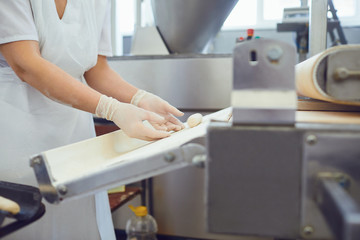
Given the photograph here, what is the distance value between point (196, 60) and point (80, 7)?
642 mm

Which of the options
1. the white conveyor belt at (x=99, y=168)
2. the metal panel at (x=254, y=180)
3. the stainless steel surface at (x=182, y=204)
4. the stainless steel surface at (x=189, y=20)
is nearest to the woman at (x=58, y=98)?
the white conveyor belt at (x=99, y=168)

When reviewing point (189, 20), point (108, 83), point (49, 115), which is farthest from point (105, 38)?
Result: point (189, 20)

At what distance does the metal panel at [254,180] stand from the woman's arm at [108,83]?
801mm

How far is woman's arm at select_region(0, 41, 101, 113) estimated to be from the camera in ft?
2.65

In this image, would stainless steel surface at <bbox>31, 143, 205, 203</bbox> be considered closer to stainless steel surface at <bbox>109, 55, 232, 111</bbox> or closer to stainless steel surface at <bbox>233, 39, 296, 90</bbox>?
stainless steel surface at <bbox>233, 39, 296, 90</bbox>

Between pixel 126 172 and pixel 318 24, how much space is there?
123 cm

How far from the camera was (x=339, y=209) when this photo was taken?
26cm

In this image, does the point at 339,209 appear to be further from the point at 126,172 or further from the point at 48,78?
the point at 48,78

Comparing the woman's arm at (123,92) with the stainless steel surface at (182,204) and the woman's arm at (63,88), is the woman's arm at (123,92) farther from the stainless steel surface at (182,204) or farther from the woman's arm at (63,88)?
the stainless steel surface at (182,204)

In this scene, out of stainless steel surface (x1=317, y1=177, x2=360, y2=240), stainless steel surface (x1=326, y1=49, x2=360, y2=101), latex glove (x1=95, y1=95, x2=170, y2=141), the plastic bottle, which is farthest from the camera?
the plastic bottle

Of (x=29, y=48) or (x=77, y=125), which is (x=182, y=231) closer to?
(x=77, y=125)

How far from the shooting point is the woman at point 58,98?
82 cm

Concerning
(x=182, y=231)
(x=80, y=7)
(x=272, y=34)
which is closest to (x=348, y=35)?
(x=272, y=34)

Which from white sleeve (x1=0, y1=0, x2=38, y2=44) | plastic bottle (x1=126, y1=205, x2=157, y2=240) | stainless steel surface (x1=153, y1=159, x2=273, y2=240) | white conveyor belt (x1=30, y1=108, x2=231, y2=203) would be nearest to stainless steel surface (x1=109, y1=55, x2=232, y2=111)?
stainless steel surface (x1=153, y1=159, x2=273, y2=240)
